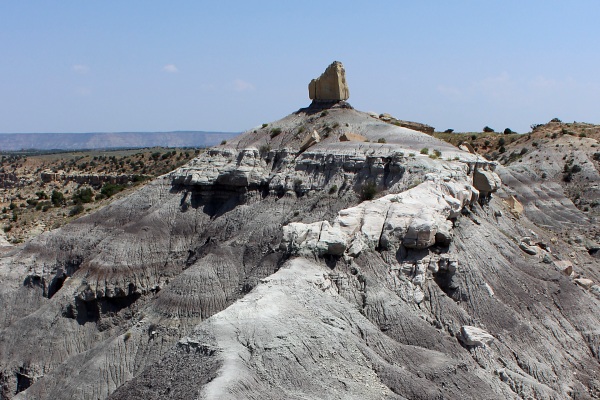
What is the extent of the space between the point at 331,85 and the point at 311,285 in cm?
2947

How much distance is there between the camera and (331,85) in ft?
163

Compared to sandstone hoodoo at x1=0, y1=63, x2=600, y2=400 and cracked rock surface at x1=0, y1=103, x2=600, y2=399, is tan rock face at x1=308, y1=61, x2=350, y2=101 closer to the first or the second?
sandstone hoodoo at x1=0, y1=63, x2=600, y2=400

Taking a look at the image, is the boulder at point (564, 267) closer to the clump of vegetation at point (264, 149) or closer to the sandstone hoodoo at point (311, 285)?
the sandstone hoodoo at point (311, 285)

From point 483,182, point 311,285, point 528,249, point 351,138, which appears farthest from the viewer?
point 351,138

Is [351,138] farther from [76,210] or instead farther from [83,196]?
[83,196]

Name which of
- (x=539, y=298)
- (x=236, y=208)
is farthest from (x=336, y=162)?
(x=539, y=298)

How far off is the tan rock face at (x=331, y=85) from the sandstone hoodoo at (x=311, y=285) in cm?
12

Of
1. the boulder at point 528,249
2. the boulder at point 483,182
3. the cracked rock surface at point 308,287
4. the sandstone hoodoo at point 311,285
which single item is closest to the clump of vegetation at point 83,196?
the sandstone hoodoo at point 311,285

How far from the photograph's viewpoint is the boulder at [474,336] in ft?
77.9

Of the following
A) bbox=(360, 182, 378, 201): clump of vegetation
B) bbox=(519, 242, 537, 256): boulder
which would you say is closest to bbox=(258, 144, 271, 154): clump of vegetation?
bbox=(360, 182, 378, 201): clump of vegetation

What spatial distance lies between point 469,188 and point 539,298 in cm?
778

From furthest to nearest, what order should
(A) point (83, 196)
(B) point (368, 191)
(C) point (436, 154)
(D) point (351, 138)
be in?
(A) point (83, 196) → (D) point (351, 138) → (C) point (436, 154) → (B) point (368, 191)

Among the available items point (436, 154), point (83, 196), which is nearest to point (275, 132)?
point (436, 154)

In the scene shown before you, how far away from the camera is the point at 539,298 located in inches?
1131
